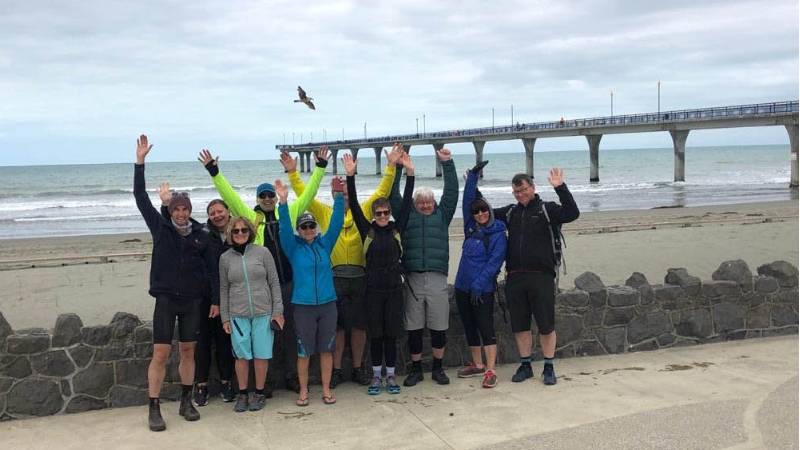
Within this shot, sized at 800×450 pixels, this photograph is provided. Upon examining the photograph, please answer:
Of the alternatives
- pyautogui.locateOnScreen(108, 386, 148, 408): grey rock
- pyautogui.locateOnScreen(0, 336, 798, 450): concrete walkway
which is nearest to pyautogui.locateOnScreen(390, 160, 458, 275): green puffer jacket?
pyautogui.locateOnScreen(0, 336, 798, 450): concrete walkway

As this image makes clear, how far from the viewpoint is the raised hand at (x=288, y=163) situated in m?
4.94

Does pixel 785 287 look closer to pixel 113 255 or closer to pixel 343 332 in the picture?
pixel 343 332

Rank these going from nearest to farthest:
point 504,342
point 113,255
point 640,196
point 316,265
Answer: point 316,265 < point 504,342 < point 113,255 < point 640,196

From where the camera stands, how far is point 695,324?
587 cm

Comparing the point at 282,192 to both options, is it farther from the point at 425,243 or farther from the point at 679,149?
the point at 679,149

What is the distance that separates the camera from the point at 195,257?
4.33m

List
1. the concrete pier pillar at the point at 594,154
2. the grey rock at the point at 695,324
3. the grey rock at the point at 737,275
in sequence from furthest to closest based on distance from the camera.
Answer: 1. the concrete pier pillar at the point at 594,154
2. the grey rock at the point at 737,275
3. the grey rock at the point at 695,324

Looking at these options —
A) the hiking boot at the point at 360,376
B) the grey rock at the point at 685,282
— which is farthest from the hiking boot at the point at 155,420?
the grey rock at the point at 685,282

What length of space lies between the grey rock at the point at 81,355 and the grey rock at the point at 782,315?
5.81m

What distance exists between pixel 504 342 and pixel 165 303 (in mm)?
2762

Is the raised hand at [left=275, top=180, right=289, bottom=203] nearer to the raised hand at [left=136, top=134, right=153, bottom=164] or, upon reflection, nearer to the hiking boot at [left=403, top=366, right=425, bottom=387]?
the raised hand at [left=136, top=134, right=153, bottom=164]

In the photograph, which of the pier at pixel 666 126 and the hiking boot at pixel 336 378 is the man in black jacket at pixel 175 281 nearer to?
the hiking boot at pixel 336 378

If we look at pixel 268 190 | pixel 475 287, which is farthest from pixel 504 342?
pixel 268 190

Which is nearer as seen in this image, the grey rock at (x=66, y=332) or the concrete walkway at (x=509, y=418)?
the concrete walkway at (x=509, y=418)
